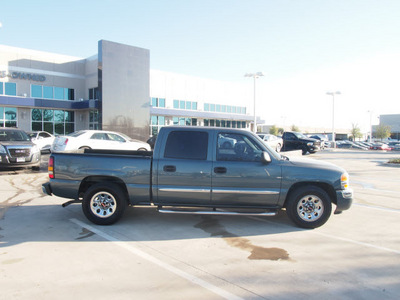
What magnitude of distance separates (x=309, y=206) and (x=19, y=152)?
1145 cm

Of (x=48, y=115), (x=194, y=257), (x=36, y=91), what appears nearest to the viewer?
(x=194, y=257)

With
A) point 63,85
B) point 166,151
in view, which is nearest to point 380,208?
point 166,151

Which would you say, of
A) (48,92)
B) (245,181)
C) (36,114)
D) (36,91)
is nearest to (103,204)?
(245,181)

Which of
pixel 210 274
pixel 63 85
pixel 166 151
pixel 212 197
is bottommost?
pixel 210 274

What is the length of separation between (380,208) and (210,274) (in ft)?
18.7

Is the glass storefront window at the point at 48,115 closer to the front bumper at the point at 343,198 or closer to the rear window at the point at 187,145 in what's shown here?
the rear window at the point at 187,145

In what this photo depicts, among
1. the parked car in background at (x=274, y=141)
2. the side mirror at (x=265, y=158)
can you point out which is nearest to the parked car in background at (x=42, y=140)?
the parked car in background at (x=274, y=141)

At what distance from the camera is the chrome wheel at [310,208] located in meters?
5.88

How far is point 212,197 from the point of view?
Answer: 5766 millimetres

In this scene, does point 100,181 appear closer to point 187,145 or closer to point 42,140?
point 187,145

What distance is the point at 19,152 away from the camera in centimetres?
1254

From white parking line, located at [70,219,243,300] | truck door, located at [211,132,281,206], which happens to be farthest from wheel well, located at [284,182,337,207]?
white parking line, located at [70,219,243,300]

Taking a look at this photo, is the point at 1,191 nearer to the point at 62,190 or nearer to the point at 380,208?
the point at 62,190

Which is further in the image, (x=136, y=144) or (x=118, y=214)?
(x=136, y=144)
